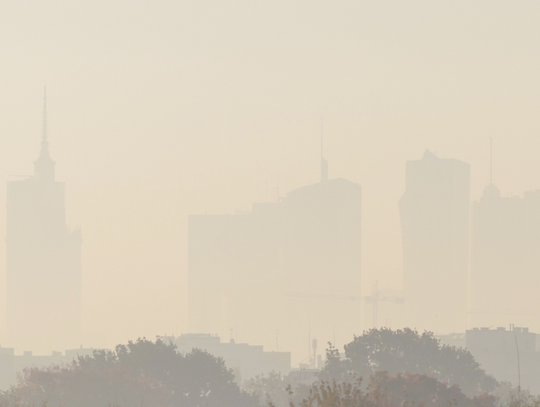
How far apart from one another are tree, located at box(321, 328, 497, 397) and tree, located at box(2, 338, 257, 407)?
12154 mm

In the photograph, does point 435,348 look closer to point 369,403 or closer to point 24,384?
point 24,384

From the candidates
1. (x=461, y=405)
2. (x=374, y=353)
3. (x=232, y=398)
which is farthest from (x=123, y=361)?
(x=461, y=405)

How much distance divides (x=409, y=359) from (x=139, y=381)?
30.9m

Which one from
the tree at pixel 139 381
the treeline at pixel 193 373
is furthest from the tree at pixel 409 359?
the tree at pixel 139 381

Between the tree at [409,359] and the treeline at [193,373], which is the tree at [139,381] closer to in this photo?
the treeline at [193,373]

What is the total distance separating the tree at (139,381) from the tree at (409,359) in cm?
1215

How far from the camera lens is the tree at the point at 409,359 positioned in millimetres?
115875

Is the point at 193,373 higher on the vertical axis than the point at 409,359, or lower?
lower

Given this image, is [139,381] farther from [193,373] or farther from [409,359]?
[409,359]

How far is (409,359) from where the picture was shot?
11675 cm

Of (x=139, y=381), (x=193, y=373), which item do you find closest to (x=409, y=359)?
(x=193, y=373)

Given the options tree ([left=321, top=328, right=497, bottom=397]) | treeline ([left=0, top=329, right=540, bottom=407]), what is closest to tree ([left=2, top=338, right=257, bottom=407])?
treeline ([left=0, top=329, right=540, bottom=407])

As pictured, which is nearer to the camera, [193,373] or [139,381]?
[139,381]

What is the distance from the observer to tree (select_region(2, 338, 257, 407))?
9644cm
